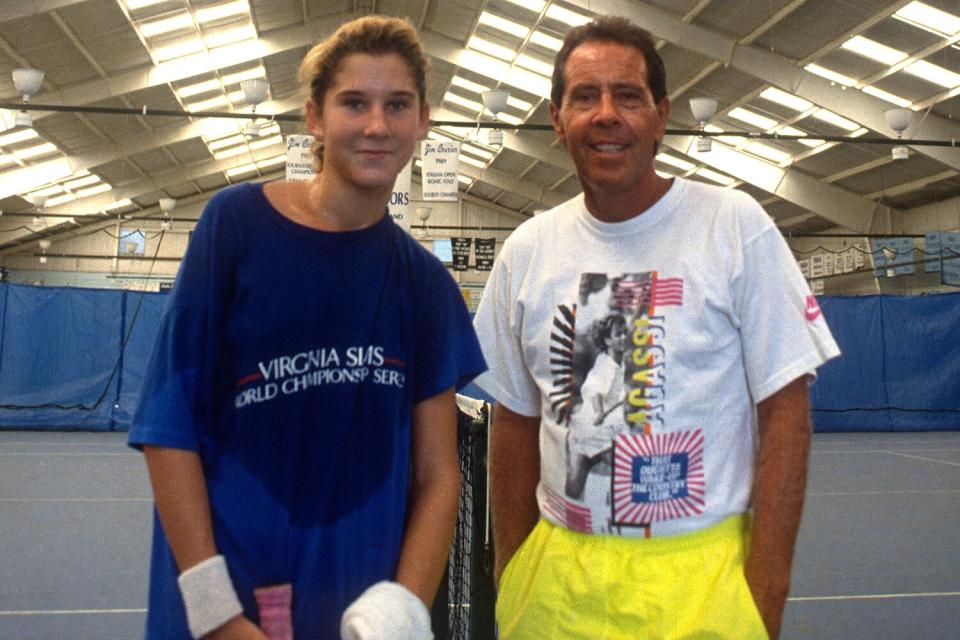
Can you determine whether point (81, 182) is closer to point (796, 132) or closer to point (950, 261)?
point (796, 132)

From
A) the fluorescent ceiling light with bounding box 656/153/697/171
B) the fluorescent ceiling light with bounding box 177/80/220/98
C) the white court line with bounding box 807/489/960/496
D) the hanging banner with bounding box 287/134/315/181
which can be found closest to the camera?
the hanging banner with bounding box 287/134/315/181

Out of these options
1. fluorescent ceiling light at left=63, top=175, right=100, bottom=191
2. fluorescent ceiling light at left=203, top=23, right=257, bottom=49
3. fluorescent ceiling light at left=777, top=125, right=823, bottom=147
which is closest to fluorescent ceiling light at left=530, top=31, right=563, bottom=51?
fluorescent ceiling light at left=777, top=125, right=823, bottom=147

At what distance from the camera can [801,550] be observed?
590cm

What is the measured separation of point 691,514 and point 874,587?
156 inches

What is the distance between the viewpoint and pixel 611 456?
163cm

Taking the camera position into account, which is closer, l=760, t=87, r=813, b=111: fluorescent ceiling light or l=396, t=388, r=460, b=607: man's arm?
l=396, t=388, r=460, b=607: man's arm

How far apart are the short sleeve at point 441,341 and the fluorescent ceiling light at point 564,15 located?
14.2 meters

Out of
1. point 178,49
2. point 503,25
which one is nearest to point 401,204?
point 503,25

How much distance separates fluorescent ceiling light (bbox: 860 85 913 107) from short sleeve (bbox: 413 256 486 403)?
15413mm

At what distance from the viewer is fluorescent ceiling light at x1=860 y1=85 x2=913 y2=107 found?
1509 cm

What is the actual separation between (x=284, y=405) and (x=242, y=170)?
28746mm

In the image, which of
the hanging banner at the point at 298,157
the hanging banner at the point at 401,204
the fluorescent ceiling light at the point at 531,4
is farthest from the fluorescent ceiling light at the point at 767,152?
the hanging banner at the point at 401,204

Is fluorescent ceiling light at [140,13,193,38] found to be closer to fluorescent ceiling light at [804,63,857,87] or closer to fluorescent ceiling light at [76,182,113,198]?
fluorescent ceiling light at [804,63,857,87]

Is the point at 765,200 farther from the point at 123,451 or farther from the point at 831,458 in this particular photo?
the point at 123,451
